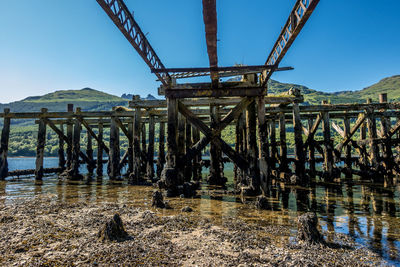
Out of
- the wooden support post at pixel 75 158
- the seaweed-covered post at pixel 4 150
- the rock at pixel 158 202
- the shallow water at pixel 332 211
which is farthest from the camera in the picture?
the wooden support post at pixel 75 158

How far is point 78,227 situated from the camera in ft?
16.4

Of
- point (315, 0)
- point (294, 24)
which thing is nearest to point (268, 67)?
point (294, 24)

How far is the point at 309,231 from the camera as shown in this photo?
13.4 feet

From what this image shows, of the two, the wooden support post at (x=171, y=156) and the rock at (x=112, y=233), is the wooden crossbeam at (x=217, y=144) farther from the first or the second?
the rock at (x=112, y=233)

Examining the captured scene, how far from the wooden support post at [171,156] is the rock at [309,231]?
519cm

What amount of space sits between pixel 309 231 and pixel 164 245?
266cm

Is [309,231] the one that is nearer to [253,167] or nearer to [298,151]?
[253,167]

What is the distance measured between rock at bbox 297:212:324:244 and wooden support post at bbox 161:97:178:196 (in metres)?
5.19

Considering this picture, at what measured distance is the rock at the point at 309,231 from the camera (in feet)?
13.2

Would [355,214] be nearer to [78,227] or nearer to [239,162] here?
[239,162]

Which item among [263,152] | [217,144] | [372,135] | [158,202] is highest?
[372,135]

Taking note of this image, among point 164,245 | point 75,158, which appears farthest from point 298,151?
point 75,158

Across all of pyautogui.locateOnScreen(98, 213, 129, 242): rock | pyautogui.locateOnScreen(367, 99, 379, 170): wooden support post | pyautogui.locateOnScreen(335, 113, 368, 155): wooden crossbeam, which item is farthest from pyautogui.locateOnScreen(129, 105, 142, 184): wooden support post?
pyautogui.locateOnScreen(367, 99, 379, 170): wooden support post

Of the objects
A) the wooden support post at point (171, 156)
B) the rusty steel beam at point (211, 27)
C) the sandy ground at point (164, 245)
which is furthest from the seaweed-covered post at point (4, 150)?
the rusty steel beam at point (211, 27)
